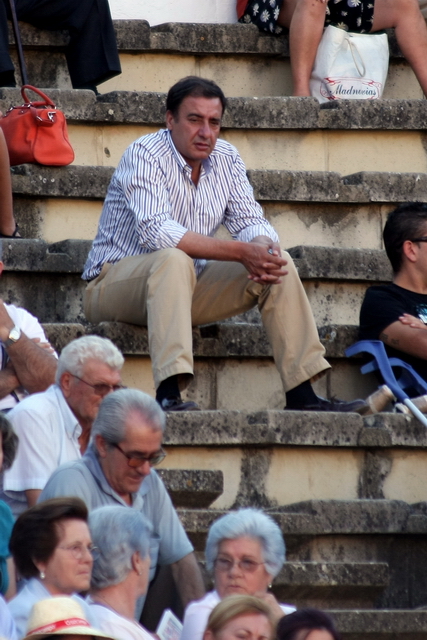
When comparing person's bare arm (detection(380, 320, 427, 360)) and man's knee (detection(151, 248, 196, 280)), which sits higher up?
man's knee (detection(151, 248, 196, 280))

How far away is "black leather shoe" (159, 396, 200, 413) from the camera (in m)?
4.88

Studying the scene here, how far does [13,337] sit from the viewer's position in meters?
4.50

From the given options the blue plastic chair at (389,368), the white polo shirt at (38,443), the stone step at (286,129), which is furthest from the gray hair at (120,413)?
the stone step at (286,129)

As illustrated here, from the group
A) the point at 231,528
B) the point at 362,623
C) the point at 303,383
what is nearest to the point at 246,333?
the point at 303,383

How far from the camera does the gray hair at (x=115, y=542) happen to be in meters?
3.37

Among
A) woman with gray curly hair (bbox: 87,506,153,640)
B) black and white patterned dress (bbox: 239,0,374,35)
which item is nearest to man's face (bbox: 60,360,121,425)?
woman with gray curly hair (bbox: 87,506,153,640)

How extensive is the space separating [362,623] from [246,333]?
1481 mm

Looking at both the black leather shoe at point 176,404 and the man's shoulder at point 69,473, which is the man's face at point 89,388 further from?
the black leather shoe at point 176,404

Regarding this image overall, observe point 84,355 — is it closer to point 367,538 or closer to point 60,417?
point 60,417

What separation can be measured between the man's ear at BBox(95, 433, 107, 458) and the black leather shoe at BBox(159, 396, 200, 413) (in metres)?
1.01

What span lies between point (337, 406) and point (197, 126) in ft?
3.96

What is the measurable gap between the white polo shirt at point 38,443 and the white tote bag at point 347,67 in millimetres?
3388

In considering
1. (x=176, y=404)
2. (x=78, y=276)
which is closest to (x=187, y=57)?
(x=78, y=276)

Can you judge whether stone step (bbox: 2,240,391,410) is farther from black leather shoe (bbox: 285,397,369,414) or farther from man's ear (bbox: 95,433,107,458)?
man's ear (bbox: 95,433,107,458)
